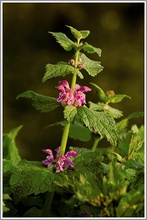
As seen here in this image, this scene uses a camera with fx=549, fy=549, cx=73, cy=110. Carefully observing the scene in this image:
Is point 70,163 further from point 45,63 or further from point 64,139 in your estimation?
point 45,63

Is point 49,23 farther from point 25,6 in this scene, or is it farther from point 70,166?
point 70,166

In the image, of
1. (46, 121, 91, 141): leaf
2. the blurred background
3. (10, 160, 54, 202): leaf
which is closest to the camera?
(10, 160, 54, 202): leaf

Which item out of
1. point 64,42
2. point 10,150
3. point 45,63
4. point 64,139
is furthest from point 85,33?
point 45,63

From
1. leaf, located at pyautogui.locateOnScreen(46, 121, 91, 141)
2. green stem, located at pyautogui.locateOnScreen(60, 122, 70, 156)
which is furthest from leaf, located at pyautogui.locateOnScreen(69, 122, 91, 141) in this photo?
green stem, located at pyautogui.locateOnScreen(60, 122, 70, 156)

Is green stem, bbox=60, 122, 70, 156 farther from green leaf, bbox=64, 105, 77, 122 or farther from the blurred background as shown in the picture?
the blurred background

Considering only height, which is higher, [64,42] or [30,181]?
[64,42]

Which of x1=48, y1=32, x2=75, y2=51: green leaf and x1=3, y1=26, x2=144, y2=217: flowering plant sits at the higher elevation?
x1=48, y1=32, x2=75, y2=51: green leaf

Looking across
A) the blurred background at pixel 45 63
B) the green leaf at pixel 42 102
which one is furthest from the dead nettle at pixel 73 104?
the blurred background at pixel 45 63
